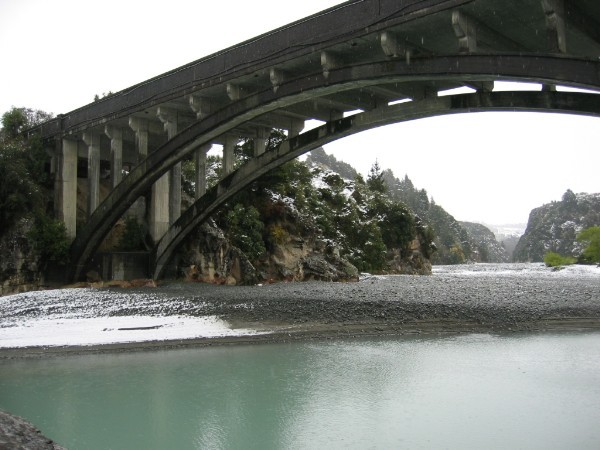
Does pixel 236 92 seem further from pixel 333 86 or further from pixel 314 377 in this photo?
pixel 314 377

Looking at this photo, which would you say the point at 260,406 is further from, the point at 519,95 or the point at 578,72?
the point at 519,95

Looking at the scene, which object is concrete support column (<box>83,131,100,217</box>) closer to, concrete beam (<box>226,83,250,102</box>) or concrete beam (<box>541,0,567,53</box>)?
concrete beam (<box>226,83,250,102</box>)

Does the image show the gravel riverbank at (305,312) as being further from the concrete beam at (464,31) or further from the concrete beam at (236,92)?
the concrete beam at (236,92)

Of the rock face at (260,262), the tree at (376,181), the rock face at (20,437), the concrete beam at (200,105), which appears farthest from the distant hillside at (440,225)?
the rock face at (20,437)

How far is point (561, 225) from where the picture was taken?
154875mm

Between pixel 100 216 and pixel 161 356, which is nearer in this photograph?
pixel 161 356

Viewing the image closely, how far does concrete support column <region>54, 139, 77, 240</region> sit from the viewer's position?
77.8ft

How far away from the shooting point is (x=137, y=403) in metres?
7.05

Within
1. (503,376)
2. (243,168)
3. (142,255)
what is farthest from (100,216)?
(503,376)

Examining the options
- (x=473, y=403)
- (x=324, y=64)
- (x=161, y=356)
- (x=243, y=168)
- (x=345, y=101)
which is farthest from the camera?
(x=243, y=168)

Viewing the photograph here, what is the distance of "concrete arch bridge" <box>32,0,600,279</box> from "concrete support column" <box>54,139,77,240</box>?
2.1 inches

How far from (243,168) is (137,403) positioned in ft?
44.3

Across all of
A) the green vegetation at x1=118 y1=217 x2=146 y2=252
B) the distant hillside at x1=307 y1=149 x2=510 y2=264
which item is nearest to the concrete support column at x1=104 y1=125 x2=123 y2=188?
the green vegetation at x1=118 y1=217 x2=146 y2=252

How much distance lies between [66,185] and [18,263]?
4193mm
